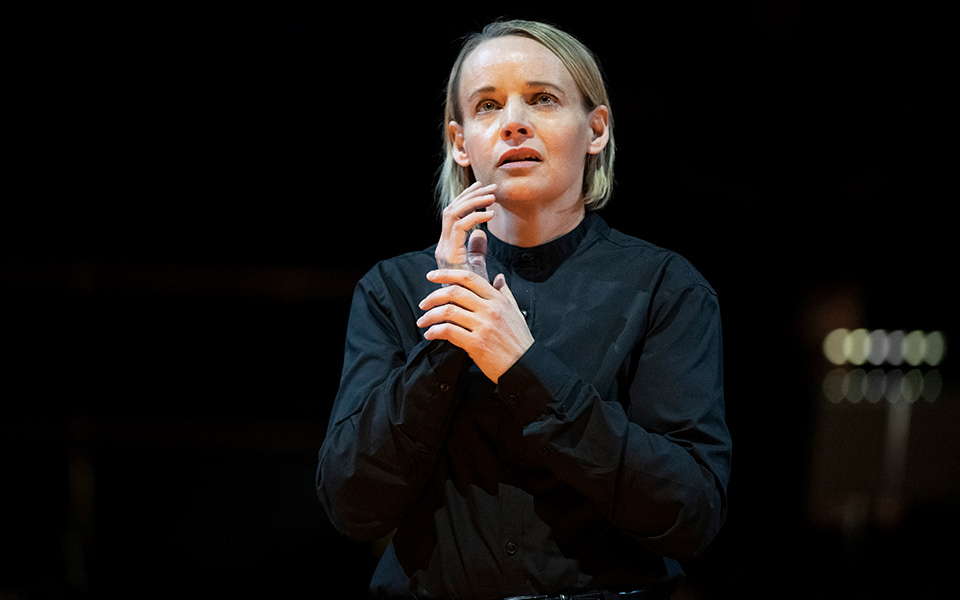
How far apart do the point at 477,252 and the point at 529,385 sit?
0.20 meters

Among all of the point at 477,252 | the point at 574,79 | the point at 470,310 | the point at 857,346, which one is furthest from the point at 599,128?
the point at 857,346

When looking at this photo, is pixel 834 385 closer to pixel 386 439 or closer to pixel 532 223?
pixel 532 223

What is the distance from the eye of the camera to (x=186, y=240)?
13.8 ft

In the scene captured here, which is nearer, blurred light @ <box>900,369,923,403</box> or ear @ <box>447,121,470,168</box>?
ear @ <box>447,121,470,168</box>

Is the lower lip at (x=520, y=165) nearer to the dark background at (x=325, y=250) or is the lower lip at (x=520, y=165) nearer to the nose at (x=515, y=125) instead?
the nose at (x=515, y=125)

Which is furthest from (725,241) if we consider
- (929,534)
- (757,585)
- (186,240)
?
(186,240)

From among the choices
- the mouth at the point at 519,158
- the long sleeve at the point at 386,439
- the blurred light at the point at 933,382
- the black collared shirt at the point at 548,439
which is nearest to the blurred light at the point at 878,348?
the blurred light at the point at 933,382

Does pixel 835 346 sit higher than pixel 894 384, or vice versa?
pixel 835 346

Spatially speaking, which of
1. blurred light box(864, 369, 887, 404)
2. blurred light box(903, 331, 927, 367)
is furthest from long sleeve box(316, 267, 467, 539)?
blurred light box(903, 331, 927, 367)

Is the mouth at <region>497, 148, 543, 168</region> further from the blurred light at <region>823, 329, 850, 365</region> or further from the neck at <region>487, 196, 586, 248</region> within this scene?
the blurred light at <region>823, 329, 850, 365</region>

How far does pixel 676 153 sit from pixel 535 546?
2809 mm

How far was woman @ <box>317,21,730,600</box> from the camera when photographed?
113 centimetres

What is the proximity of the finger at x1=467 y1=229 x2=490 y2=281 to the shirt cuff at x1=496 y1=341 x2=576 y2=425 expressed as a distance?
13 cm

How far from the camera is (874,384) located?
483 cm
